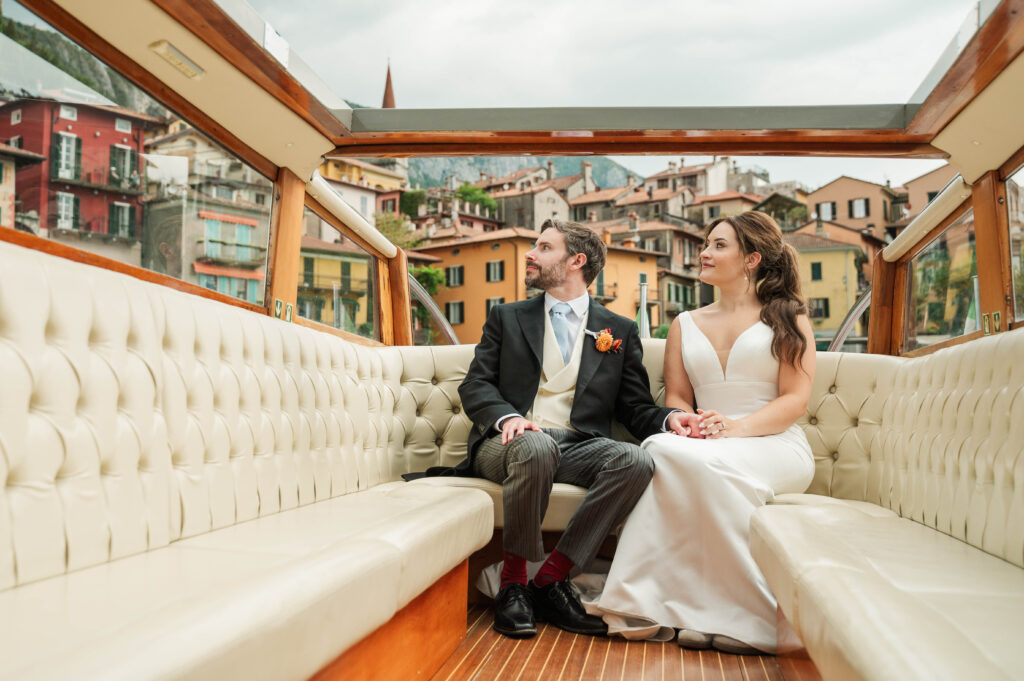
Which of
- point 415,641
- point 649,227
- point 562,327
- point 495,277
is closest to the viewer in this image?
point 415,641

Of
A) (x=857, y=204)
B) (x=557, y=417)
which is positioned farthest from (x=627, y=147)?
(x=857, y=204)

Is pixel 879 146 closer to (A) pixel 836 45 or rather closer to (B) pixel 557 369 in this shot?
(B) pixel 557 369

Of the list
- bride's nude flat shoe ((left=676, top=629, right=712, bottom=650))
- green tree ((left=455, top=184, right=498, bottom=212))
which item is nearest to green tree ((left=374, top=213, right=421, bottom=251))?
green tree ((left=455, top=184, right=498, bottom=212))

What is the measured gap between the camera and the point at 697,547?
246 cm

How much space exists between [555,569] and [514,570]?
135mm

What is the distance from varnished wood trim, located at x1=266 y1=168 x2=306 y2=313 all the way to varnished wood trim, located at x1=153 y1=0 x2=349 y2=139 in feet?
1.29

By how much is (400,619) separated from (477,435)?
1.23 metres

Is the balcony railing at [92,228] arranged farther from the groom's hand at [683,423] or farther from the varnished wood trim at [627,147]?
the groom's hand at [683,423]

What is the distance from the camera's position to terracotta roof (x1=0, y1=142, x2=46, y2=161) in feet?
7.04

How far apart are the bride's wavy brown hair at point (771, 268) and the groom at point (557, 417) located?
54 centimetres

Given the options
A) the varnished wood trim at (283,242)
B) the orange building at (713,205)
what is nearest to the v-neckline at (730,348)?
the varnished wood trim at (283,242)

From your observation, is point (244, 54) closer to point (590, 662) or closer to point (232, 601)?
point (232, 601)

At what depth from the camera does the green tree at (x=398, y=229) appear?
5122 cm

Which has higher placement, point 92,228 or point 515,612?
point 92,228
